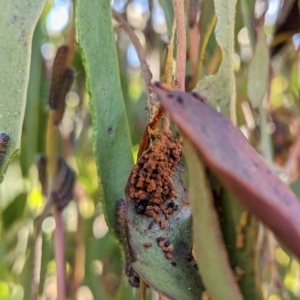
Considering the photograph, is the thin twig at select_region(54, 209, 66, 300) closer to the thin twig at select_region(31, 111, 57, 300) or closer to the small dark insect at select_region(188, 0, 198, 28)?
the thin twig at select_region(31, 111, 57, 300)

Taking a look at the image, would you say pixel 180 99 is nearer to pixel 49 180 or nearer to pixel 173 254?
pixel 173 254

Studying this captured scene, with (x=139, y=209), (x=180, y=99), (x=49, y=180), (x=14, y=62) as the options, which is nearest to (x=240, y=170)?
(x=180, y=99)

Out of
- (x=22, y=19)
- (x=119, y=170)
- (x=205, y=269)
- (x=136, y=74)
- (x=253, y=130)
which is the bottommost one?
(x=205, y=269)

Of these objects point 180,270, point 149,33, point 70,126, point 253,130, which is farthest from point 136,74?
point 180,270

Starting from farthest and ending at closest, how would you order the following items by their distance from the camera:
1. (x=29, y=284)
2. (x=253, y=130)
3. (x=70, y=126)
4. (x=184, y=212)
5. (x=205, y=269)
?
(x=70, y=126) → (x=253, y=130) → (x=29, y=284) → (x=184, y=212) → (x=205, y=269)

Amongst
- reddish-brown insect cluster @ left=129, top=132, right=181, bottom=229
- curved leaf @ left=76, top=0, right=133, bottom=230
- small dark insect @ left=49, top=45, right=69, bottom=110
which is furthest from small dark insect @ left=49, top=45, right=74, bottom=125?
reddish-brown insect cluster @ left=129, top=132, right=181, bottom=229

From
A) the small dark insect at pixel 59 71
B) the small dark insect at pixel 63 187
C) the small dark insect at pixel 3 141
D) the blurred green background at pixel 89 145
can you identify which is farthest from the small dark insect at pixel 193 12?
the small dark insect at pixel 3 141

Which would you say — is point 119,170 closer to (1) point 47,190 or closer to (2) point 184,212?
(2) point 184,212
